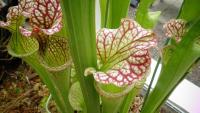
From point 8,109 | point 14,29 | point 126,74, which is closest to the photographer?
point 126,74

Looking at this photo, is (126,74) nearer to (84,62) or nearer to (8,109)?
(84,62)

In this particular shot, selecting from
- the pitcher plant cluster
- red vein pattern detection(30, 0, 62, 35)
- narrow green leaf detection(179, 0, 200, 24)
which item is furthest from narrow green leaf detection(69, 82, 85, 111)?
narrow green leaf detection(179, 0, 200, 24)

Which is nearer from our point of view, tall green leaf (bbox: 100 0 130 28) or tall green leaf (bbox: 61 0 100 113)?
tall green leaf (bbox: 61 0 100 113)

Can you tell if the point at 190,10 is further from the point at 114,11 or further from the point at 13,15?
the point at 13,15

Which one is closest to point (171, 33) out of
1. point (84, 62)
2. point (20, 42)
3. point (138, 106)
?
point (84, 62)

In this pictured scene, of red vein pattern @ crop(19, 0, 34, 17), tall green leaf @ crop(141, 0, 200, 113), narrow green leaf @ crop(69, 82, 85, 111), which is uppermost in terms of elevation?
red vein pattern @ crop(19, 0, 34, 17)

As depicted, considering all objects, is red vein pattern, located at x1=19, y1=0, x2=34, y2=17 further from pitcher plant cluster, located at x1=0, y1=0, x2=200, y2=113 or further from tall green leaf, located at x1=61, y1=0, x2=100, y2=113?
tall green leaf, located at x1=61, y1=0, x2=100, y2=113
